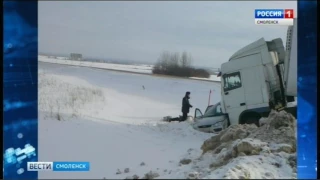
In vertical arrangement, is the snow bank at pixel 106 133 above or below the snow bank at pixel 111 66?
below

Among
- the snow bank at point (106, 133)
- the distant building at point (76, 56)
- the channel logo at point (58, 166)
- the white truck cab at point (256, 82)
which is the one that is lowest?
the channel logo at point (58, 166)

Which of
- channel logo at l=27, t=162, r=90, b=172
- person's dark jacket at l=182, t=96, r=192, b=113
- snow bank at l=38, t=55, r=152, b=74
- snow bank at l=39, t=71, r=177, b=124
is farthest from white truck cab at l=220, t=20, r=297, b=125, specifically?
channel logo at l=27, t=162, r=90, b=172

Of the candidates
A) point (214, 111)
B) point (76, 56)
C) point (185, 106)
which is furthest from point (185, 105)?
point (76, 56)

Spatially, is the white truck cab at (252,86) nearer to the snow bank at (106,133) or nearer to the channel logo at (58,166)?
the snow bank at (106,133)

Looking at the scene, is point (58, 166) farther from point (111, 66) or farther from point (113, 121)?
point (111, 66)

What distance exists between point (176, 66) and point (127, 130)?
624 mm

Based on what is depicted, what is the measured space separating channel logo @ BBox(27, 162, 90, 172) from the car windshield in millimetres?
992

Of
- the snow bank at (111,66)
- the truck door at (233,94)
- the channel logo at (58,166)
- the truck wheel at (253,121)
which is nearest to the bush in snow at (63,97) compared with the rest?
the snow bank at (111,66)

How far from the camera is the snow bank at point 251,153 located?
2.89 m

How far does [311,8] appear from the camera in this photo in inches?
116

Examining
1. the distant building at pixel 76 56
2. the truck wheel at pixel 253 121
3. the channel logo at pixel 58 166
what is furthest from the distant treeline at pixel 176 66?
the channel logo at pixel 58 166

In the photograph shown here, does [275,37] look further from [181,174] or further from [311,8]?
[181,174]

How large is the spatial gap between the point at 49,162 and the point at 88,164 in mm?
304

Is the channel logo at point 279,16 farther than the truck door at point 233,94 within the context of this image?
No
